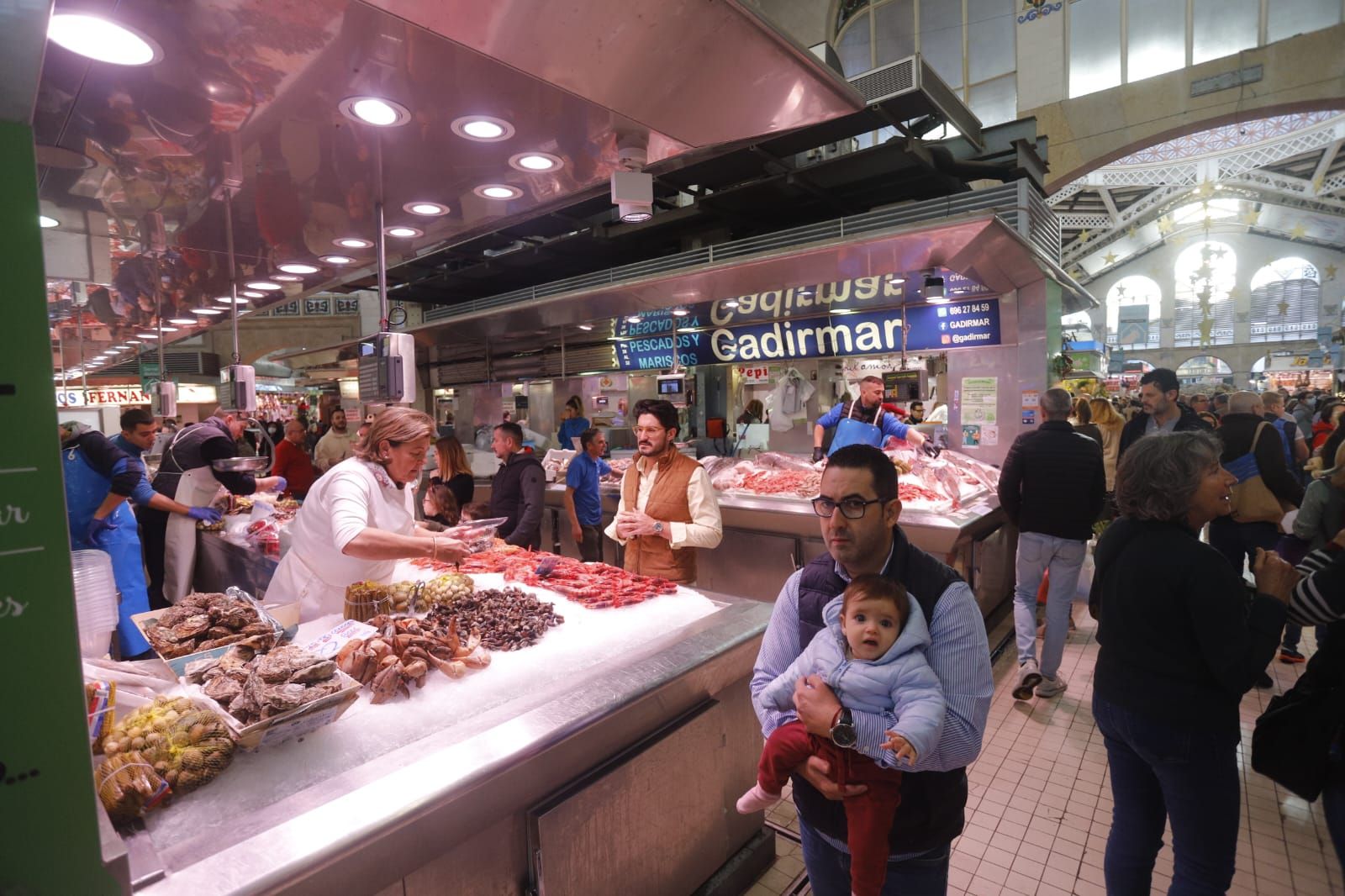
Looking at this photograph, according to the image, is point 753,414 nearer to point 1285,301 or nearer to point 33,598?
point 33,598

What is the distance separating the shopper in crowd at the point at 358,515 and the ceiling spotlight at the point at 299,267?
2255mm

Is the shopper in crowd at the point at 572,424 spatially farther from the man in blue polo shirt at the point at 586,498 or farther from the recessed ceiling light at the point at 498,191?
the recessed ceiling light at the point at 498,191

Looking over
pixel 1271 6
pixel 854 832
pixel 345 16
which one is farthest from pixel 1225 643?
pixel 1271 6

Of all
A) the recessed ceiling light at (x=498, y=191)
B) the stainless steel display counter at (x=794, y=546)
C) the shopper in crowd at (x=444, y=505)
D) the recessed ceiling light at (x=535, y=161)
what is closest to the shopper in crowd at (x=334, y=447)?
the shopper in crowd at (x=444, y=505)

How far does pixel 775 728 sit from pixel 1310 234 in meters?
44.2

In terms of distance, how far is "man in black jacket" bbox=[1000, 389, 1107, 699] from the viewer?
13.9 ft

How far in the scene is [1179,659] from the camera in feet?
6.61

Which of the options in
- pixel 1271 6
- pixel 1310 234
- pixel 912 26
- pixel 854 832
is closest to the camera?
pixel 854 832

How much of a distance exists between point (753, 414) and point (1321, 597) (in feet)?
24.9

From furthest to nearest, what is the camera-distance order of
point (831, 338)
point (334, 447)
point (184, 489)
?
point (334, 447) → point (831, 338) → point (184, 489)

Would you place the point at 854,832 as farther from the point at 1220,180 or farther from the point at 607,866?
the point at 1220,180

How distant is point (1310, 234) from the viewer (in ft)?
104

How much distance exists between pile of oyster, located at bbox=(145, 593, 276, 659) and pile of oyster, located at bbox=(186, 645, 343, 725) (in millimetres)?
147

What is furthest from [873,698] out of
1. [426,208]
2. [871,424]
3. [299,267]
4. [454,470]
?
[871,424]
